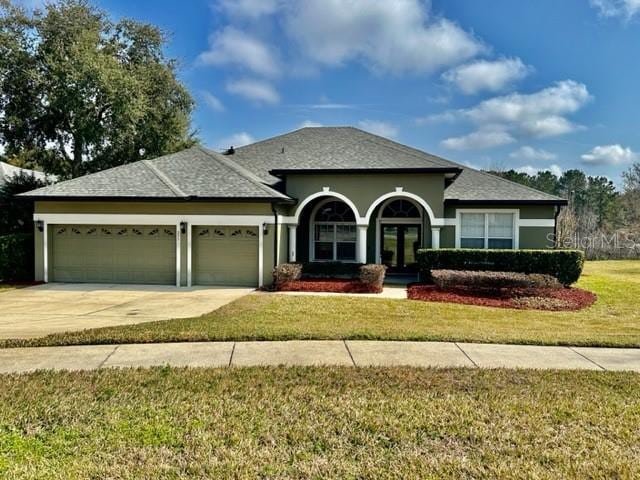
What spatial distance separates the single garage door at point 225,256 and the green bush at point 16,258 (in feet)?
21.5

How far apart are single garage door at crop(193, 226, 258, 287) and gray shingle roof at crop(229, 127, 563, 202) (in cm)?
371

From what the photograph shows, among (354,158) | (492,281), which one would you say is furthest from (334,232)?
(492,281)

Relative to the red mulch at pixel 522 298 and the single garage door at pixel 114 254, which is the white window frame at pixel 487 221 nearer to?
the red mulch at pixel 522 298

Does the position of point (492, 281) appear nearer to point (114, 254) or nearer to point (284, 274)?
point (284, 274)

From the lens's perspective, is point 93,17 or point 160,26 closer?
point 93,17

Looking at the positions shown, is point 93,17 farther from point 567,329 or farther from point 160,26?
point 567,329

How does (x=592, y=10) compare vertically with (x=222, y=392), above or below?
above

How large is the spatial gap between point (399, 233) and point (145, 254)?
1054cm

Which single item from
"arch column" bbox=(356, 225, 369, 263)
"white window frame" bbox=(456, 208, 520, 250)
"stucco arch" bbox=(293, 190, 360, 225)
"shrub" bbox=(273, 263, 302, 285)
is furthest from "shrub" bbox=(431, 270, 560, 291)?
"shrub" bbox=(273, 263, 302, 285)

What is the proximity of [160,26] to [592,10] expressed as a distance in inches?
909

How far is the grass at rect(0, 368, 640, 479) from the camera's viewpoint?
3.59 meters

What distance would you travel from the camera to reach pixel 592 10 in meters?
14.1

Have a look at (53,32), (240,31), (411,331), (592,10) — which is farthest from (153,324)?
(53,32)

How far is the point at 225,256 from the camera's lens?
15695 mm
